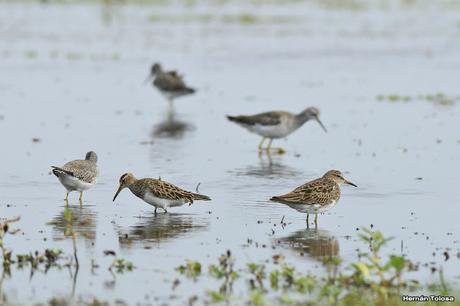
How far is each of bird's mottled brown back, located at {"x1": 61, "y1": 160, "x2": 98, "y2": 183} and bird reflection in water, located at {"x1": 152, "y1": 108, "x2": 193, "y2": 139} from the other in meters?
7.09

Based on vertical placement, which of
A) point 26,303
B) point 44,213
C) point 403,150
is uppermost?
point 403,150

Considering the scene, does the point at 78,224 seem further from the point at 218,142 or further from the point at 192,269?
the point at 218,142

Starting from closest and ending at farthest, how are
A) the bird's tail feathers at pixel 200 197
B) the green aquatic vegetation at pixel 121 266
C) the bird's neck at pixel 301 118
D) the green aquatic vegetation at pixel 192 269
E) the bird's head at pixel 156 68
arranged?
the green aquatic vegetation at pixel 192 269
the green aquatic vegetation at pixel 121 266
the bird's tail feathers at pixel 200 197
the bird's neck at pixel 301 118
the bird's head at pixel 156 68

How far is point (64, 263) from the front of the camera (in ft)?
40.9

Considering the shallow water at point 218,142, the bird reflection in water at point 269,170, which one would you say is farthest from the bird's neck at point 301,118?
the bird reflection in water at point 269,170

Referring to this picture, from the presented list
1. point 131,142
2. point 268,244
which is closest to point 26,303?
point 268,244

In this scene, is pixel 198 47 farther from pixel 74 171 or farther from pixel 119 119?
pixel 74 171

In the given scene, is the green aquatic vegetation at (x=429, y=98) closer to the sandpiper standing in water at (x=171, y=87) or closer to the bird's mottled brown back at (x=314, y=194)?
the sandpiper standing in water at (x=171, y=87)

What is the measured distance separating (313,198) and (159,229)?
2094mm

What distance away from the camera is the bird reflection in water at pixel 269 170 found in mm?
19516

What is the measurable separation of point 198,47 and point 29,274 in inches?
1169

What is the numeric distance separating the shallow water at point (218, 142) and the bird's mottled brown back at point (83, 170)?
1.29ft

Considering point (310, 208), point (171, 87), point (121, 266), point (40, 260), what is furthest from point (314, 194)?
point (171, 87)

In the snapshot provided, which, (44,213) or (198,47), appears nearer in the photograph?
(44,213)
